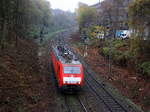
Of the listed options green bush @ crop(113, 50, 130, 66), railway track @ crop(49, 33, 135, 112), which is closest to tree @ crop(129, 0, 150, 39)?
green bush @ crop(113, 50, 130, 66)

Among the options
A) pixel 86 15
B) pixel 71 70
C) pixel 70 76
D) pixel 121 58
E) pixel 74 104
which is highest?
pixel 86 15

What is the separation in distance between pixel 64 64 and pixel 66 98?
315cm

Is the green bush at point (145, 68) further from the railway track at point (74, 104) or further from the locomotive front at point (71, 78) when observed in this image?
the railway track at point (74, 104)

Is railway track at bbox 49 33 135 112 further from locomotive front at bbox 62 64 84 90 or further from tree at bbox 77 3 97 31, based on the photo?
tree at bbox 77 3 97 31

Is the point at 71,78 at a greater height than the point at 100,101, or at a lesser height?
greater

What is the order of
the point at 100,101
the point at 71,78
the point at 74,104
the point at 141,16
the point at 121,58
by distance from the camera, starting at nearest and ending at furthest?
the point at 74,104 → the point at 100,101 → the point at 71,78 → the point at 141,16 → the point at 121,58

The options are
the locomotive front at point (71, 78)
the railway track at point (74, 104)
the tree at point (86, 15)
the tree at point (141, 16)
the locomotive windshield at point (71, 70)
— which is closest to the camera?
the railway track at point (74, 104)

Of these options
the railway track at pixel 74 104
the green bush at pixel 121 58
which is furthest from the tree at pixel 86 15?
the railway track at pixel 74 104

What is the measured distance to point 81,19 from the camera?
70.0 meters

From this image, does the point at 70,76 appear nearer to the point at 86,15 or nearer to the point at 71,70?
the point at 71,70

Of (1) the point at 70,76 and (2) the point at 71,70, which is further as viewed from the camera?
(2) the point at 71,70

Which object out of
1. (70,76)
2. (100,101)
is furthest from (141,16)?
(100,101)

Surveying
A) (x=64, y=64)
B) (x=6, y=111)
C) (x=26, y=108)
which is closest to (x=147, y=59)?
(x=64, y=64)

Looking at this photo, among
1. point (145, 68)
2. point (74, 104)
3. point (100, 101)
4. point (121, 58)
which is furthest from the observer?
point (121, 58)
